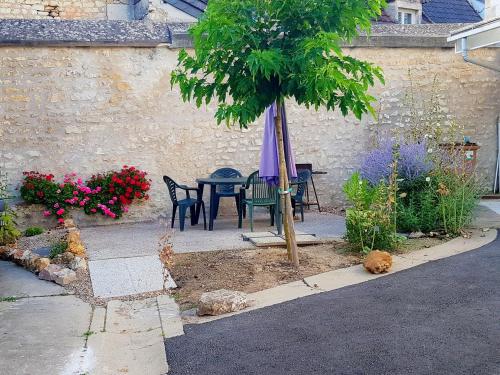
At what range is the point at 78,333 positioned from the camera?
4793 mm

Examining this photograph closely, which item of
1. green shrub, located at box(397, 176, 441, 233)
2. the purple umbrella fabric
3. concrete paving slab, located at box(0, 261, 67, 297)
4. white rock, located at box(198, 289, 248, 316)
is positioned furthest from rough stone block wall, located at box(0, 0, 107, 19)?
white rock, located at box(198, 289, 248, 316)

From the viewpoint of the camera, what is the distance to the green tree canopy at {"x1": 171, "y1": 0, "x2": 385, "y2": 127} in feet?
18.5

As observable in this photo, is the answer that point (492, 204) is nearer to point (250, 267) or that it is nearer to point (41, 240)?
point (250, 267)

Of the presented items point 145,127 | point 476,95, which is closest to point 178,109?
point 145,127

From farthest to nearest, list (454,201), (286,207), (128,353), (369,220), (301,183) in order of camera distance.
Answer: (301,183), (454,201), (369,220), (286,207), (128,353)

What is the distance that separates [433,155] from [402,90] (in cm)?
303

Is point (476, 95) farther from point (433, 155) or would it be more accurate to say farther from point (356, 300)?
point (356, 300)

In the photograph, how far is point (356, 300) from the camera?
17.4ft

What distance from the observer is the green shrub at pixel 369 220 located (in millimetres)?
6953

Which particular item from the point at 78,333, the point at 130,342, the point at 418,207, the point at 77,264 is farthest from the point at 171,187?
the point at 130,342

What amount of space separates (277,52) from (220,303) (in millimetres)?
2273

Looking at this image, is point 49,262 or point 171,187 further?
point 171,187

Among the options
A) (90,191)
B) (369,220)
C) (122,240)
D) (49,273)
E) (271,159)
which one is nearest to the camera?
(49,273)

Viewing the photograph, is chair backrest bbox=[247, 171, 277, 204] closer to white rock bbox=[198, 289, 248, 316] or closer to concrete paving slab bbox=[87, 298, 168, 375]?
concrete paving slab bbox=[87, 298, 168, 375]
